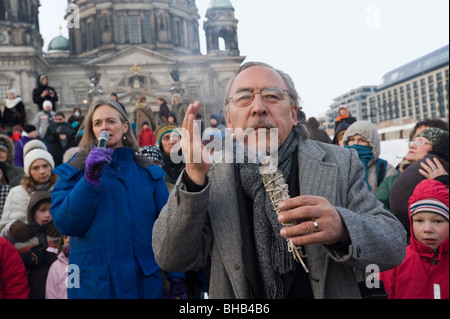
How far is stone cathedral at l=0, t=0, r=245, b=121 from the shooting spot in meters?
45.0

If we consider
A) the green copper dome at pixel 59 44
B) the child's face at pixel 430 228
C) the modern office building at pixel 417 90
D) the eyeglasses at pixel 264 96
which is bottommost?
the child's face at pixel 430 228

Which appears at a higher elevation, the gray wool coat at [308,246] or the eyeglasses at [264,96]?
the eyeglasses at [264,96]

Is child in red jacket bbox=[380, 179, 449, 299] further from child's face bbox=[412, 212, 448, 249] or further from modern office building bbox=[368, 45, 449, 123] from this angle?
modern office building bbox=[368, 45, 449, 123]

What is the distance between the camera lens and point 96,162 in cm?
280

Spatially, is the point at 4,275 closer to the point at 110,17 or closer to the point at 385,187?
the point at 385,187

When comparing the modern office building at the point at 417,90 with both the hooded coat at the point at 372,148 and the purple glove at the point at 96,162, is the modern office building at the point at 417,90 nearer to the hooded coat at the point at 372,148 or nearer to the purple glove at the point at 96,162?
the hooded coat at the point at 372,148

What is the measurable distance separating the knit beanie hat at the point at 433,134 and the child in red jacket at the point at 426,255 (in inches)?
57.0

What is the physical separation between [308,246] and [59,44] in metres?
67.4

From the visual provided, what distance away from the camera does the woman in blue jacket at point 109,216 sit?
298cm

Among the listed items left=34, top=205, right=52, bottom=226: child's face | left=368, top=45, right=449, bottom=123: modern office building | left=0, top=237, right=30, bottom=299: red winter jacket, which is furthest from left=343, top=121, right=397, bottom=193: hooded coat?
left=368, top=45, right=449, bottom=123: modern office building

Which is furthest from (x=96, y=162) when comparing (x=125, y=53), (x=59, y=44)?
(x=59, y=44)

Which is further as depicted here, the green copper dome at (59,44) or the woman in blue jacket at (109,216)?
the green copper dome at (59,44)

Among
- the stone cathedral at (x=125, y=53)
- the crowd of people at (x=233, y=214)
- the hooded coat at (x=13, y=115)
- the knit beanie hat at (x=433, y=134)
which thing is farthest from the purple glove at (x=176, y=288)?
the stone cathedral at (x=125, y=53)
